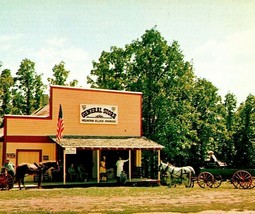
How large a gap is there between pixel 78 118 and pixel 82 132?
36.2 inches

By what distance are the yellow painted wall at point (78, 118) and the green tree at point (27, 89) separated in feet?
43.5

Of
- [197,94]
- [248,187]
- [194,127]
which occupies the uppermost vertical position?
[197,94]

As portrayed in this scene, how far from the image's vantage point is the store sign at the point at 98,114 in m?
28.7

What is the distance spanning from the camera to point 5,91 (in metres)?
39.4

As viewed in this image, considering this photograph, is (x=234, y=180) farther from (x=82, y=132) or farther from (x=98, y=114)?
(x=82, y=132)

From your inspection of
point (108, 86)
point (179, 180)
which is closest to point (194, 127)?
point (108, 86)

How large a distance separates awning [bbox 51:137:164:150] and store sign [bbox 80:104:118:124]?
124 cm

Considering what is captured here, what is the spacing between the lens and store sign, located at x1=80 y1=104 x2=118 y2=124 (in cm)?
2867

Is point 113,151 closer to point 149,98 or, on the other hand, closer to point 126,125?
point 126,125

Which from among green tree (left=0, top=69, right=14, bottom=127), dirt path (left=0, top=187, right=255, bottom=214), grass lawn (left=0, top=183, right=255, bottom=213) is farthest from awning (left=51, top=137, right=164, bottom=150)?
green tree (left=0, top=69, right=14, bottom=127)

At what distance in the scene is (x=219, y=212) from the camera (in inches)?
524

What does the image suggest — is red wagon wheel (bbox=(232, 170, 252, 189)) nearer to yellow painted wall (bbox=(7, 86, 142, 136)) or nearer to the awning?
the awning

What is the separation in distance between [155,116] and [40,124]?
12455mm

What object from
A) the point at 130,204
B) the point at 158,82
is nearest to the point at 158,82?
the point at 158,82
